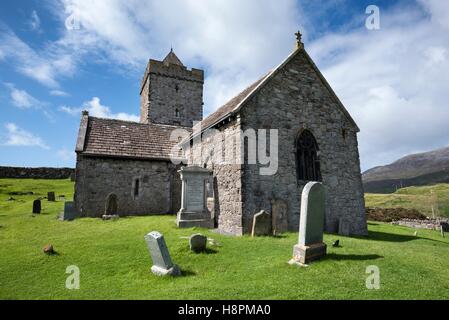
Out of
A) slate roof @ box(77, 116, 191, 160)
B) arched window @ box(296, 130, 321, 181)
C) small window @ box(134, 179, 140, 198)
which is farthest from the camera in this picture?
small window @ box(134, 179, 140, 198)

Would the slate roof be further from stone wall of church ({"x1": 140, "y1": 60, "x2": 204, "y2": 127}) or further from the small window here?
stone wall of church ({"x1": 140, "y1": 60, "x2": 204, "y2": 127})

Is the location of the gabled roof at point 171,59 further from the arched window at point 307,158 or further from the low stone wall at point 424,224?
the low stone wall at point 424,224

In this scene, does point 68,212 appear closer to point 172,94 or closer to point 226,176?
point 226,176

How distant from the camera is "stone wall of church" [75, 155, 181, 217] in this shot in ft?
50.8

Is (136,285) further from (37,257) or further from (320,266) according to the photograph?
(320,266)

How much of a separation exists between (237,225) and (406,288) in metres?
6.13

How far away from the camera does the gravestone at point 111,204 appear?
15.9 metres

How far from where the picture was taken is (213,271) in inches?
245

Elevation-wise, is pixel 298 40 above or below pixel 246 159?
above

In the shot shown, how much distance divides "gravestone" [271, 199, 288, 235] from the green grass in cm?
135

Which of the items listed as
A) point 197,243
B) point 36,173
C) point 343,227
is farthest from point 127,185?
point 36,173

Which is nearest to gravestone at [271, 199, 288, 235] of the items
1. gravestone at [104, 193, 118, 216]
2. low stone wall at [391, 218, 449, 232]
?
gravestone at [104, 193, 118, 216]

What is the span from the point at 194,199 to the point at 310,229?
6.80 metres
